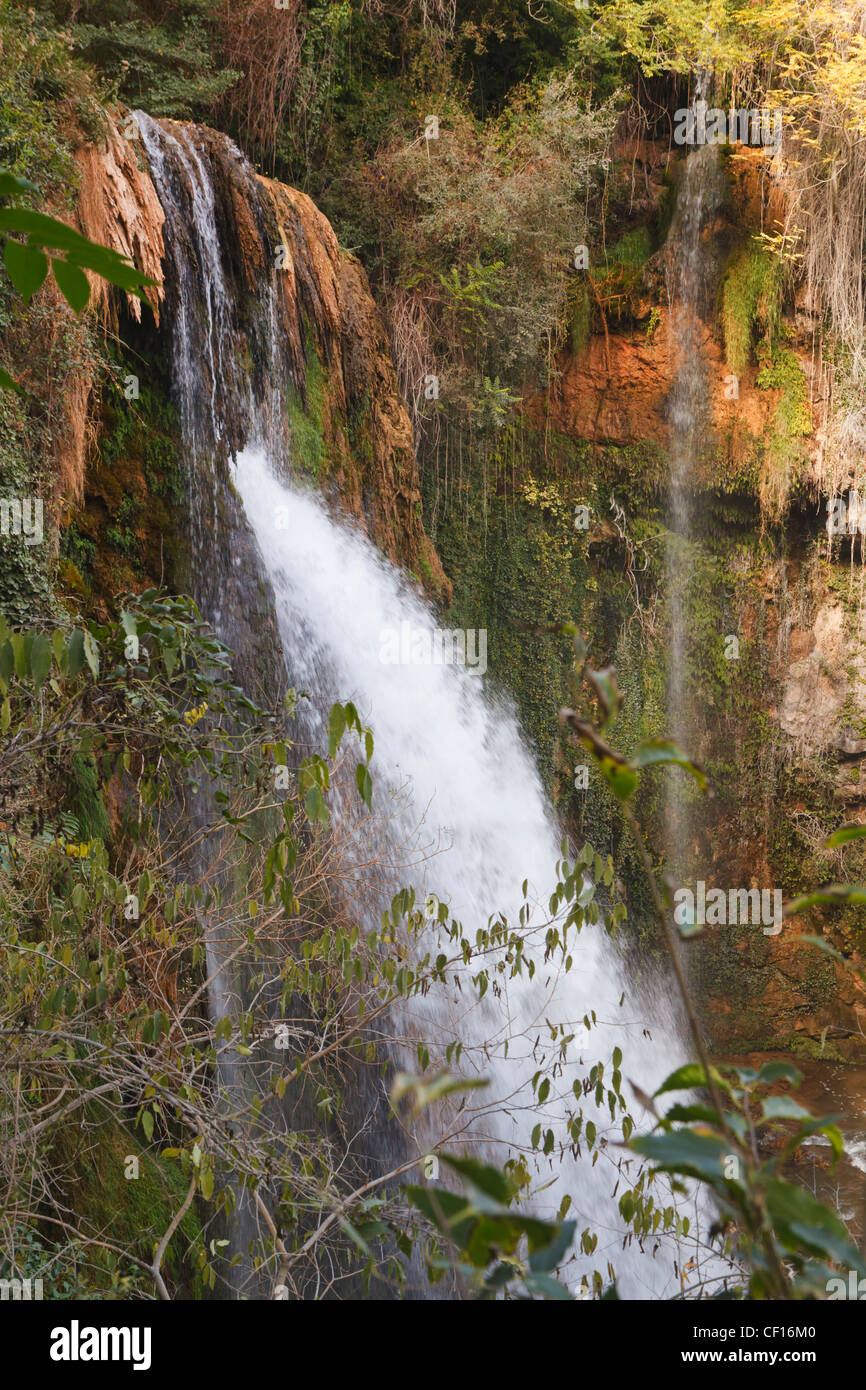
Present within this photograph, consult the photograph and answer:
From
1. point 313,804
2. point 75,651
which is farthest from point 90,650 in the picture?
point 313,804

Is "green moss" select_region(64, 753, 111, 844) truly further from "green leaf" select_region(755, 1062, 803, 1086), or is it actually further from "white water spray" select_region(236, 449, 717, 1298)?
"green leaf" select_region(755, 1062, 803, 1086)

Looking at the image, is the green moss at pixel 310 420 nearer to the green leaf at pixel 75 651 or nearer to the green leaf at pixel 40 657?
the green leaf at pixel 75 651

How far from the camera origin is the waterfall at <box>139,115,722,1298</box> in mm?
5469

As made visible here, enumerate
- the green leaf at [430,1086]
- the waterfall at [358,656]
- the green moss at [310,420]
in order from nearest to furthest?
the green leaf at [430,1086], the waterfall at [358,656], the green moss at [310,420]

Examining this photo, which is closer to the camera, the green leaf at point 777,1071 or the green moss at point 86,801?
the green leaf at point 777,1071

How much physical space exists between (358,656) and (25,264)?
573cm

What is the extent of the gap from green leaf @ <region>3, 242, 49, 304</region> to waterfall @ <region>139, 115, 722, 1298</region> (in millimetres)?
4142

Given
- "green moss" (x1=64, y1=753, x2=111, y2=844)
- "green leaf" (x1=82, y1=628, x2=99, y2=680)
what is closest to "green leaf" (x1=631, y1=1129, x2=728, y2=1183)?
"green leaf" (x1=82, y1=628, x2=99, y2=680)

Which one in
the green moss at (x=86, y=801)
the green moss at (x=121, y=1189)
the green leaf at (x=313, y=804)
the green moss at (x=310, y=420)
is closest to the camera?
the green leaf at (x=313, y=804)

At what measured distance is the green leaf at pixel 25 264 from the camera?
2.16ft

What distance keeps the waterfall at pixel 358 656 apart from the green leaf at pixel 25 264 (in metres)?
4.14

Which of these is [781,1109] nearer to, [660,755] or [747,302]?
[660,755]

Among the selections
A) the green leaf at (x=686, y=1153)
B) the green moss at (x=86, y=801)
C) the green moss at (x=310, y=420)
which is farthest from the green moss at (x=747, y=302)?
the green leaf at (x=686, y=1153)
